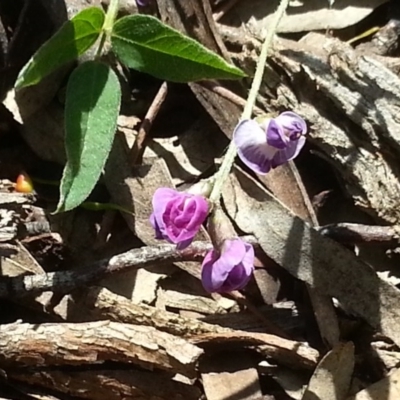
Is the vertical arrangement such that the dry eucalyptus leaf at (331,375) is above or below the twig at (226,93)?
below

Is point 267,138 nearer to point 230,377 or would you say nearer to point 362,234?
point 362,234

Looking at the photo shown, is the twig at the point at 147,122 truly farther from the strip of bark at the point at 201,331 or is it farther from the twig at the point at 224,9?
the strip of bark at the point at 201,331

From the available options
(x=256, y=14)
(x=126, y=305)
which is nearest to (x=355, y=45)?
(x=256, y=14)

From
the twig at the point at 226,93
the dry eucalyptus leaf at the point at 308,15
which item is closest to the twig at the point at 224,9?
the dry eucalyptus leaf at the point at 308,15

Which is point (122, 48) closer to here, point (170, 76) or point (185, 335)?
point (170, 76)

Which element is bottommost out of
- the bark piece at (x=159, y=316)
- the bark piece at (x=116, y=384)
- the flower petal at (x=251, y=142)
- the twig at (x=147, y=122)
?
the bark piece at (x=116, y=384)

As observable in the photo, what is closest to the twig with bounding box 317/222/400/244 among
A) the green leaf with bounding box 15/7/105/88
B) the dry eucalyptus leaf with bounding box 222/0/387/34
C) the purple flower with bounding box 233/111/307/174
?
the purple flower with bounding box 233/111/307/174

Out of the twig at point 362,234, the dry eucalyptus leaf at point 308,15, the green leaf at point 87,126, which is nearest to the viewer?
the green leaf at point 87,126

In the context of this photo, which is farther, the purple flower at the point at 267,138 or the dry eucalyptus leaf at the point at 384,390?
the dry eucalyptus leaf at the point at 384,390
